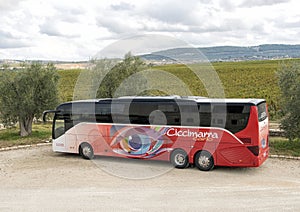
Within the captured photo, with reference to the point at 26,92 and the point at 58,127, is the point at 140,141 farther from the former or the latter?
the point at 26,92

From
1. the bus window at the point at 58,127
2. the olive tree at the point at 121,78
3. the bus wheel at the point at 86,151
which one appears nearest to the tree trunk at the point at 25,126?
the olive tree at the point at 121,78

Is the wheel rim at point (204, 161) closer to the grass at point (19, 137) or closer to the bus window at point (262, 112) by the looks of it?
the bus window at point (262, 112)

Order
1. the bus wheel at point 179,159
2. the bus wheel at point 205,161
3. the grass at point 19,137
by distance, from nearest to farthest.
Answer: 1. the bus wheel at point 205,161
2. the bus wheel at point 179,159
3. the grass at point 19,137

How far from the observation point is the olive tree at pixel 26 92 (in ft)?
69.7

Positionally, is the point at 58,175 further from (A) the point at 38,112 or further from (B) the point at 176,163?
(A) the point at 38,112

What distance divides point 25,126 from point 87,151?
7.34 meters

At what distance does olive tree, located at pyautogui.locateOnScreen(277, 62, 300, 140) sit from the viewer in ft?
54.9

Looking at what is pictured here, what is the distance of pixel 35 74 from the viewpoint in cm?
2159

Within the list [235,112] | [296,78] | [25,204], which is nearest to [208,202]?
[235,112]

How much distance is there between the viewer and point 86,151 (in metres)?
16.9

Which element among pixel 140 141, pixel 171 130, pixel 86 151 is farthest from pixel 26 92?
pixel 171 130

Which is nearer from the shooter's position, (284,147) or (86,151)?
(86,151)

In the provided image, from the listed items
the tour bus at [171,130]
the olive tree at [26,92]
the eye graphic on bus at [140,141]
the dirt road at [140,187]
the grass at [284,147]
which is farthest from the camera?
the olive tree at [26,92]

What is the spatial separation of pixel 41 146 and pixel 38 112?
243cm
